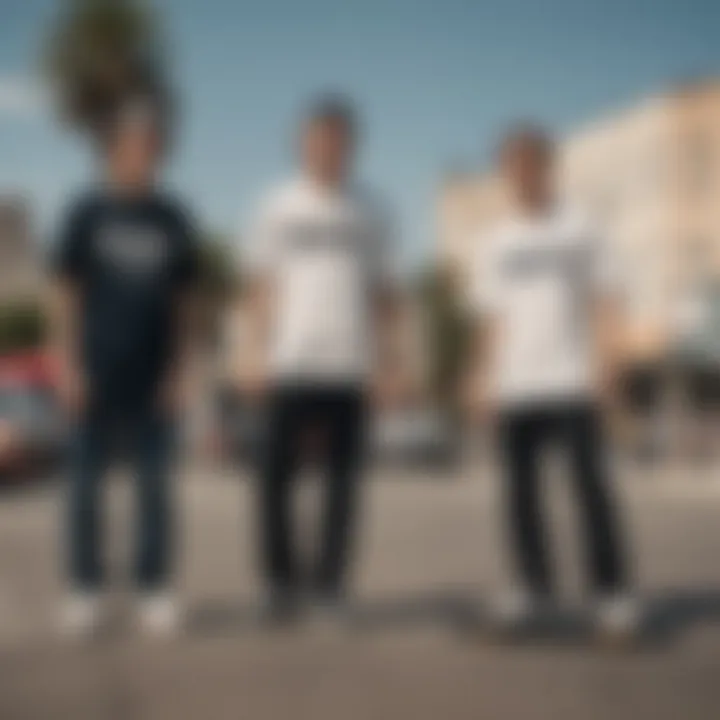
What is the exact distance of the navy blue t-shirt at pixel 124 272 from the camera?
10.7 feet

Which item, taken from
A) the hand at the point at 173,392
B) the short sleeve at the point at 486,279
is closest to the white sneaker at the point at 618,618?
the short sleeve at the point at 486,279

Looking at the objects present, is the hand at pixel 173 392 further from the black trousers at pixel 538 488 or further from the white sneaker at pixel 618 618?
the white sneaker at pixel 618 618

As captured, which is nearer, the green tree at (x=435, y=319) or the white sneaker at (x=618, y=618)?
the white sneaker at (x=618, y=618)

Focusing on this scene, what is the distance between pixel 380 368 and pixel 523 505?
0.50 meters

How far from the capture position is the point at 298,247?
328 centimetres

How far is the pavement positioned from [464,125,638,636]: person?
198 millimetres

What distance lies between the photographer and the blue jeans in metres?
3.34

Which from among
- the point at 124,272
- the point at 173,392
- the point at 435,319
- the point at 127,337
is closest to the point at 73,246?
the point at 124,272

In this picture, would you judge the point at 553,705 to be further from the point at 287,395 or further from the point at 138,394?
the point at 138,394

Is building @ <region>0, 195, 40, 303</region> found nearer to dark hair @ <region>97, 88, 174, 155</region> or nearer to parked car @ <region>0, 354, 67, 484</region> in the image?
dark hair @ <region>97, 88, 174, 155</region>

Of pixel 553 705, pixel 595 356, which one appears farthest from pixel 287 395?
pixel 553 705

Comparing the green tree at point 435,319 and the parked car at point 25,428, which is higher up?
the green tree at point 435,319

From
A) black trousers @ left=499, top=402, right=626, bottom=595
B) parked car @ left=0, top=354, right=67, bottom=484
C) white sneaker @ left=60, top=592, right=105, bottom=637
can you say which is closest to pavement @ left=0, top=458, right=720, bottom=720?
white sneaker @ left=60, top=592, right=105, bottom=637

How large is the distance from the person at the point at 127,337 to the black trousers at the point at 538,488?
856 millimetres
